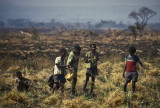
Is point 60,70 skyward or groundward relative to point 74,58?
groundward

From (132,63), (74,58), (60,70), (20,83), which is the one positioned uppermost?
(74,58)

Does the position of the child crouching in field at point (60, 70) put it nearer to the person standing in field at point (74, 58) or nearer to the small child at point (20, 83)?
the person standing in field at point (74, 58)

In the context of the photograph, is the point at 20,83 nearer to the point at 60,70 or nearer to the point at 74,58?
the point at 60,70

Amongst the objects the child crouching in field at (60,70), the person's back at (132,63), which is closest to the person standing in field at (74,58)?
the child crouching in field at (60,70)

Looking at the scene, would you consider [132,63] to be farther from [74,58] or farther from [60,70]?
[60,70]

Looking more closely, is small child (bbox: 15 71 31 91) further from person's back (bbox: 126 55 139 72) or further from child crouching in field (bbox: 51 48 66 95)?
person's back (bbox: 126 55 139 72)

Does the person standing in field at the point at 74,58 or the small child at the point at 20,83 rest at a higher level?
the person standing in field at the point at 74,58

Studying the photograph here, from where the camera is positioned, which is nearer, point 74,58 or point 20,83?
point 74,58

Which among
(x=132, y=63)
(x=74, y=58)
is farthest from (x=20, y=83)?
(x=132, y=63)

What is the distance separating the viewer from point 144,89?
17.0 feet

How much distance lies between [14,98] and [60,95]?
3.93ft

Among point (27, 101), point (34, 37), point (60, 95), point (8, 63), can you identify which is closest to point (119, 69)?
point (60, 95)

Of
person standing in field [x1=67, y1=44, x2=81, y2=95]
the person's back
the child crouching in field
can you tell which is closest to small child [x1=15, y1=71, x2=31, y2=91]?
the child crouching in field

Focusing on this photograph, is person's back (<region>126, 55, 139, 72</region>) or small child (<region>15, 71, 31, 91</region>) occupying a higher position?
person's back (<region>126, 55, 139, 72</region>)
